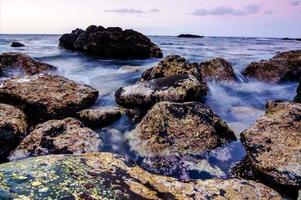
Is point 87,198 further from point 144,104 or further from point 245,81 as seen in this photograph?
point 245,81

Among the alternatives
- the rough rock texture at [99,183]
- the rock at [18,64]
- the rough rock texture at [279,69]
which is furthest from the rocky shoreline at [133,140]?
the rock at [18,64]

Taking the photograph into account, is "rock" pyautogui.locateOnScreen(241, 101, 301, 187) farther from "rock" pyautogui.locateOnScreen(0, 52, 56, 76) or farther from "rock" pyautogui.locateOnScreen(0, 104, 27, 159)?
"rock" pyautogui.locateOnScreen(0, 52, 56, 76)

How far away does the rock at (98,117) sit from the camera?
5895 mm

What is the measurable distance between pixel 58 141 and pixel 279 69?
6.96 m

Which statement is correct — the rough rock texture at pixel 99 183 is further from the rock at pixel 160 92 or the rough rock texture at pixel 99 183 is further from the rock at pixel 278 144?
the rock at pixel 160 92

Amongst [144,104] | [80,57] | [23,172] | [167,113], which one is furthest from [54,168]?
[80,57]

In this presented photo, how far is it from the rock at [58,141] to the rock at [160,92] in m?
1.47

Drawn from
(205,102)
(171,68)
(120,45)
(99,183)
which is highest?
A: (120,45)

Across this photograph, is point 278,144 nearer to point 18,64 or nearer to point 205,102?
point 205,102

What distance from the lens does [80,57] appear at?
1552 cm

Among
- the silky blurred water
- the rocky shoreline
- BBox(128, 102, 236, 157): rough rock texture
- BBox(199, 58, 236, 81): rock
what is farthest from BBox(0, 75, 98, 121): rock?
BBox(199, 58, 236, 81): rock

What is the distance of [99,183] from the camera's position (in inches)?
121

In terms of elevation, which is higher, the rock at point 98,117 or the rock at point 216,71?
the rock at point 216,71

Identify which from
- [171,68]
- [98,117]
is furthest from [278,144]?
[171,68]
